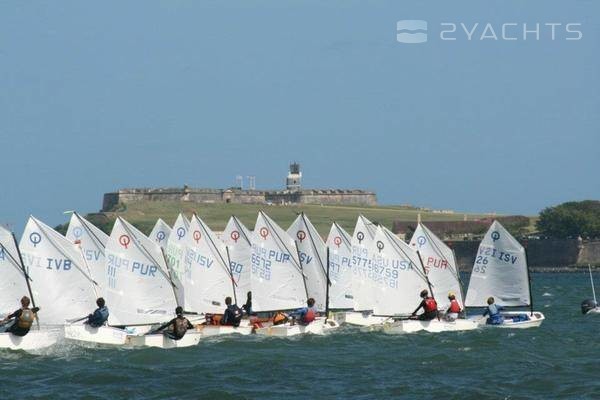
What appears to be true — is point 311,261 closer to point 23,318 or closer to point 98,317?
point 98,317

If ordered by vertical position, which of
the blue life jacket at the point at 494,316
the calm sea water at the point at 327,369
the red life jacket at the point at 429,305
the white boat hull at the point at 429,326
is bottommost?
the calm sea water at the point at 327,369

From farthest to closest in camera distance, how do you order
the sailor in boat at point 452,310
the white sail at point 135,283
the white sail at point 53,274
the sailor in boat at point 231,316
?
the sailor in boat at point 452,310 → the sailor in boat at point 231,316 → the white sail at point 135,283 → the white sail at point 53,274

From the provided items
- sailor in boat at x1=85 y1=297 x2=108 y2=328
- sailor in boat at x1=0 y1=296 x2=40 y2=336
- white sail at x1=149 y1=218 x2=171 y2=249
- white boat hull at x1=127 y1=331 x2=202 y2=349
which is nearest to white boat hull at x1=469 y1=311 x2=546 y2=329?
white boat hull at x1=127 y1=331 x2=202 y2=349

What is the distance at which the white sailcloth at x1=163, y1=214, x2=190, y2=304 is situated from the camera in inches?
1850

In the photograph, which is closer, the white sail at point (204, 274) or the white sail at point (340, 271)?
the white sail at point (204, 274)

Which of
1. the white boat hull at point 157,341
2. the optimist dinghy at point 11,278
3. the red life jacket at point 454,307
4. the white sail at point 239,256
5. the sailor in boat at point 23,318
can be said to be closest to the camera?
the sailor in boat at point 23,318

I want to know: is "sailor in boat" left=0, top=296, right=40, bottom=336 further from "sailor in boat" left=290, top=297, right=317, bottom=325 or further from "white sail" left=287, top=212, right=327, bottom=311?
"white sail" left=287, top=212, right=327, bottom=311

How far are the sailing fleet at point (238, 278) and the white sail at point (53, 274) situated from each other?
0.09ft

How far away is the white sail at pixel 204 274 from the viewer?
151 ft

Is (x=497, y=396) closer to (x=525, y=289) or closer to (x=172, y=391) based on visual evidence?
(x=172, y=391)

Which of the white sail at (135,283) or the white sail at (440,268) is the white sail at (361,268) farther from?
the white sail at (135,283)

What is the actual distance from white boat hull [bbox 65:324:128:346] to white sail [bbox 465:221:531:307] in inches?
559

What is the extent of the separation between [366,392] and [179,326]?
26.1 feet

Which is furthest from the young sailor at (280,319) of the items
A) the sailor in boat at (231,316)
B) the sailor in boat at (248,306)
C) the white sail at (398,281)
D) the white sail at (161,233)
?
the white sail at (161,233)
